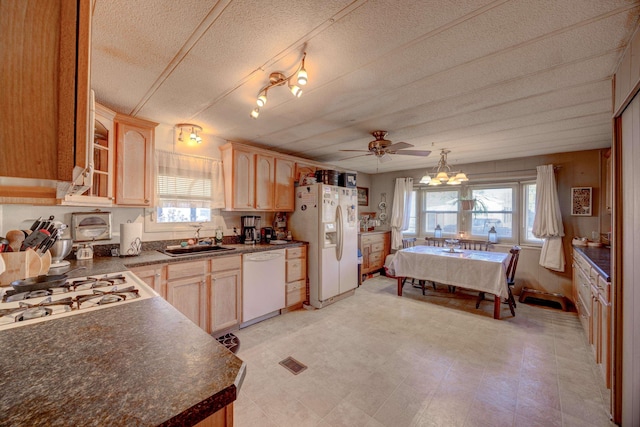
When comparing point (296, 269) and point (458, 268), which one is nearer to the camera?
point (458, 268)

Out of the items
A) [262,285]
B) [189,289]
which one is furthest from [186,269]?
[262,285]

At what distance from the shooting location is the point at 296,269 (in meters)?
3.56

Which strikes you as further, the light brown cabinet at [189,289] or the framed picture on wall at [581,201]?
the framed picture on wall at [581,201]

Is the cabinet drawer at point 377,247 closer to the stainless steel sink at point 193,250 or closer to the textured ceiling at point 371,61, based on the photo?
the textured ceiling at point 371,61

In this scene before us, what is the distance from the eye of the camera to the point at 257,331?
2.90m

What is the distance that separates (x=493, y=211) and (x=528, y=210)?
1.64ft

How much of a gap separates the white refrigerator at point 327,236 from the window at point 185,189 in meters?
1.21

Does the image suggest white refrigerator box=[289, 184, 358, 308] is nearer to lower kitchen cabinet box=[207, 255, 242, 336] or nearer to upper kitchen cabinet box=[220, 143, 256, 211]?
upper kitchen cabinet box=[220, 143, 256, 211]

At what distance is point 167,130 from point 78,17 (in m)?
2.92

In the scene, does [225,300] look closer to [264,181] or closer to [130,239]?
[130,239]

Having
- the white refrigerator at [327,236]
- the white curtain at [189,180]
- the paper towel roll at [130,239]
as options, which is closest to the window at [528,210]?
the white refrigerator at [327,236]

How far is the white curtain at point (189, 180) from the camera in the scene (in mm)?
2963

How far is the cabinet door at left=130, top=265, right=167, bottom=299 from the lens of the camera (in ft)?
7.37

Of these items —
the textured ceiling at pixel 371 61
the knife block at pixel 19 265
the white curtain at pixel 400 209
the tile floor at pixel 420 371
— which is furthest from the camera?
the white curtain at pixel 400 209
